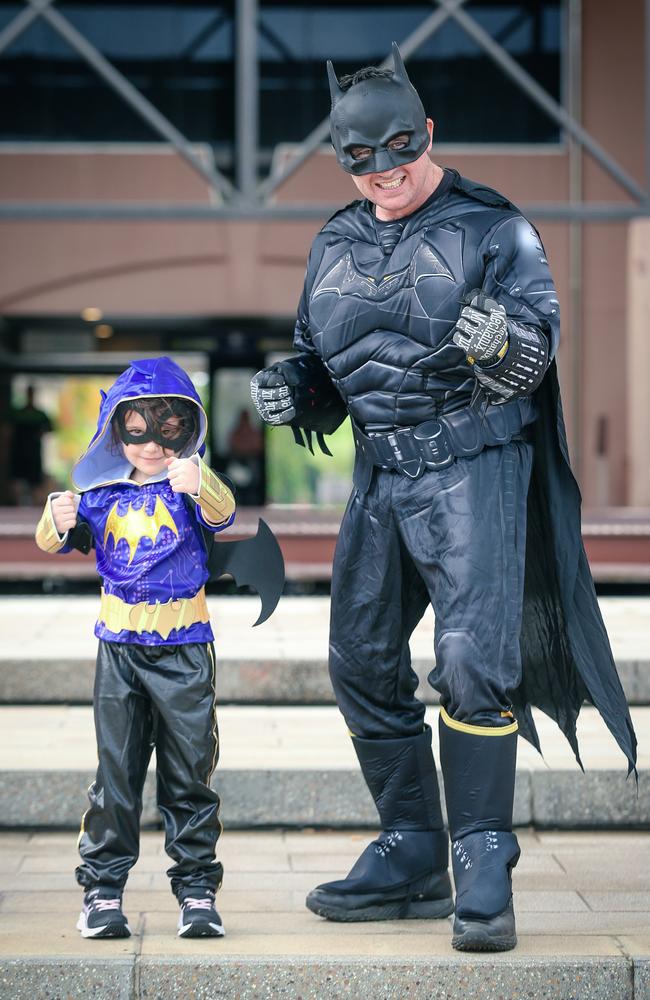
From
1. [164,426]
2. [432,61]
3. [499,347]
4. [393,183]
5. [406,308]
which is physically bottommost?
[164,426]

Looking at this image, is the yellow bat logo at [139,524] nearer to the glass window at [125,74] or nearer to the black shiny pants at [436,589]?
the black shiny pants at [436,589]

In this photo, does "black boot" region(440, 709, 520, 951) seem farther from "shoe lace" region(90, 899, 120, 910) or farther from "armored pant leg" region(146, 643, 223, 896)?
"shoe lace" region(90, 899, 120, 910)

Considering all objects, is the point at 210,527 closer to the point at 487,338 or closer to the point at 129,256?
the point at 487,338

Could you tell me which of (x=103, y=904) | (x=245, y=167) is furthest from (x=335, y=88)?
(x=245, y=167)

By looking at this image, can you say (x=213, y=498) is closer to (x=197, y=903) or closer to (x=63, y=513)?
(x=63, y=513)

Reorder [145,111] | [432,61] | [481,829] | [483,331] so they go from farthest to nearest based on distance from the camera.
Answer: [432,61]
[145,111]
[481,829]
[483,331]

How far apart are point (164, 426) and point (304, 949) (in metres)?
1.16

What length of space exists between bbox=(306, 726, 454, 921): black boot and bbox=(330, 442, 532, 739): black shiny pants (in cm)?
5

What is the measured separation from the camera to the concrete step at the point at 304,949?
279cm

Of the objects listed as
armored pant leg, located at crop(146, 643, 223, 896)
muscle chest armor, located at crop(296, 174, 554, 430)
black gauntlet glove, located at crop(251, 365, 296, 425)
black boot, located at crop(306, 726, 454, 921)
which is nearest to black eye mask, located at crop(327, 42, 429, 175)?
muscle chest armor, located at crop(296, 174, 554, 430)

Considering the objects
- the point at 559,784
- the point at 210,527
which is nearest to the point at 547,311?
the point at 210,527

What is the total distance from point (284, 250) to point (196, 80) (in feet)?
7.63

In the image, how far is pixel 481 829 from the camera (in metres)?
2.91

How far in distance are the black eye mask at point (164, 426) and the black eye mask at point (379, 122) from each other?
65cm
